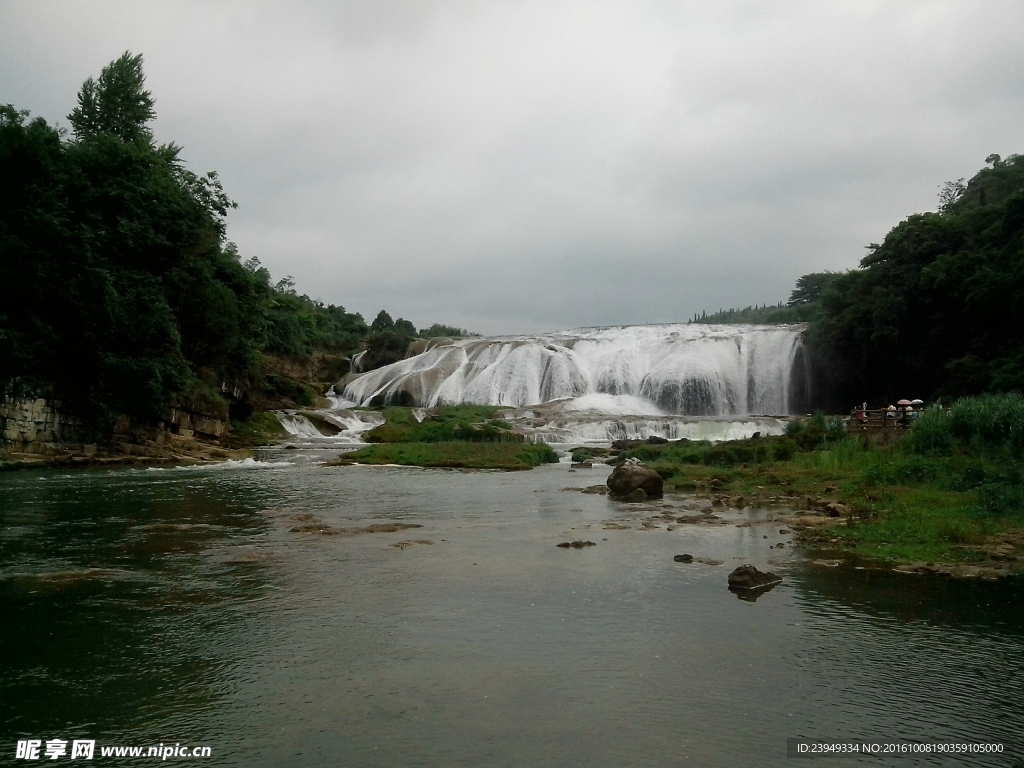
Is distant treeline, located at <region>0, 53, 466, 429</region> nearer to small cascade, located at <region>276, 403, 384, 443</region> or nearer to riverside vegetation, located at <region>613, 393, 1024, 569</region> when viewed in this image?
small cascade, located at <region>276, 403, 384, 443</region>

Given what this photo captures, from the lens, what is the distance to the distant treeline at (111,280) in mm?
22891

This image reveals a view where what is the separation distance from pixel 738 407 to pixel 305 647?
132ft

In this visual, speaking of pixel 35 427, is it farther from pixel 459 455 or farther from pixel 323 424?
pixel 323 424

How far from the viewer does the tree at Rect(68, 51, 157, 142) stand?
1548 inches

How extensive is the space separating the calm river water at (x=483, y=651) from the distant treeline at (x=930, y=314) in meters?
26.3

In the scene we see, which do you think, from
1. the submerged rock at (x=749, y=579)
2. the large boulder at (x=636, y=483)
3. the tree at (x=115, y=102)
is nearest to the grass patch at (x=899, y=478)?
the large boulder at (x=636, y=483)

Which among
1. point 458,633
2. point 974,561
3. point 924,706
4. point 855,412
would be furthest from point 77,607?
point 855,412

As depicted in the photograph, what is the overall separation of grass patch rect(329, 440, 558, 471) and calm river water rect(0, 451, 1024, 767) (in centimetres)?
1307

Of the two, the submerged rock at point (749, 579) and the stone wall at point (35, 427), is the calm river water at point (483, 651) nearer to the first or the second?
the submerged rock at point (749, 579)

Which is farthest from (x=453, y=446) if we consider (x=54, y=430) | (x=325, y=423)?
(x=54, y=430)

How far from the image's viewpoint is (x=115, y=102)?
39.8 m

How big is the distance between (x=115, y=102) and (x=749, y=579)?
1708 inches

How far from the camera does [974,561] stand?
29.9 feet

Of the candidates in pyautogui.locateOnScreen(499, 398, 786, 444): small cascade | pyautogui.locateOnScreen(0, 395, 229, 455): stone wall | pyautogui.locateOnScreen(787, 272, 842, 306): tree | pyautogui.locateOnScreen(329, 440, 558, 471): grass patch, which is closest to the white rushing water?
pyautogui.locateOnScreen(499, 398, 786, 444): small cascade
